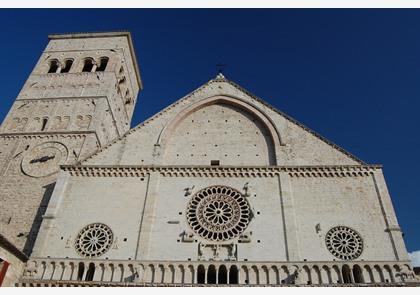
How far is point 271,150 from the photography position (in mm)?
17266

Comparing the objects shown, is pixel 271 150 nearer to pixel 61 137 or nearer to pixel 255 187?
pixel 255 187

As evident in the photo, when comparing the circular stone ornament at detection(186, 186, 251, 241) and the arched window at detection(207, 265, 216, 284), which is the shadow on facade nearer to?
the circular stone ornament at detection(186, 186, 251, 241)

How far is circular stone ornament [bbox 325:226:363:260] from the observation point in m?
13.3

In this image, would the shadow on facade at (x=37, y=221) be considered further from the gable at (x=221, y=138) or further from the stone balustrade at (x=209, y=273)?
the gable at (x=221, y=138)

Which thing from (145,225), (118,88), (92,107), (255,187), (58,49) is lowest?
(145,225)

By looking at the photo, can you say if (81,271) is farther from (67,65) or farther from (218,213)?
(67,65)

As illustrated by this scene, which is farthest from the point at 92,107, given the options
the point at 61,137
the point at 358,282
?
the point at 358,282

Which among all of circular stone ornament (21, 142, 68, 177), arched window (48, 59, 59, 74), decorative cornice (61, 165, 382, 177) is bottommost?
decorative cornice (61, 165, 382, 177)

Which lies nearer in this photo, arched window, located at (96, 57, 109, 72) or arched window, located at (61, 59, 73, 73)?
arched window, located at (61, 59, 73, 73)

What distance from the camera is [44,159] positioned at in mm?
18578

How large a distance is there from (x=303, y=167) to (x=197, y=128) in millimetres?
5801

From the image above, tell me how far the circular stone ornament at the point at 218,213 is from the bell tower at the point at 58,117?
7198 millimetres

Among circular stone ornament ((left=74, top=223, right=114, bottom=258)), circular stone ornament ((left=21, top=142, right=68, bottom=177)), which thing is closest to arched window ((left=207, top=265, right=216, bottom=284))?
circular stone ornament ((left=74, top=223, right=114, bottom=258))

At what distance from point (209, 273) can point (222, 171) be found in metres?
4.55
